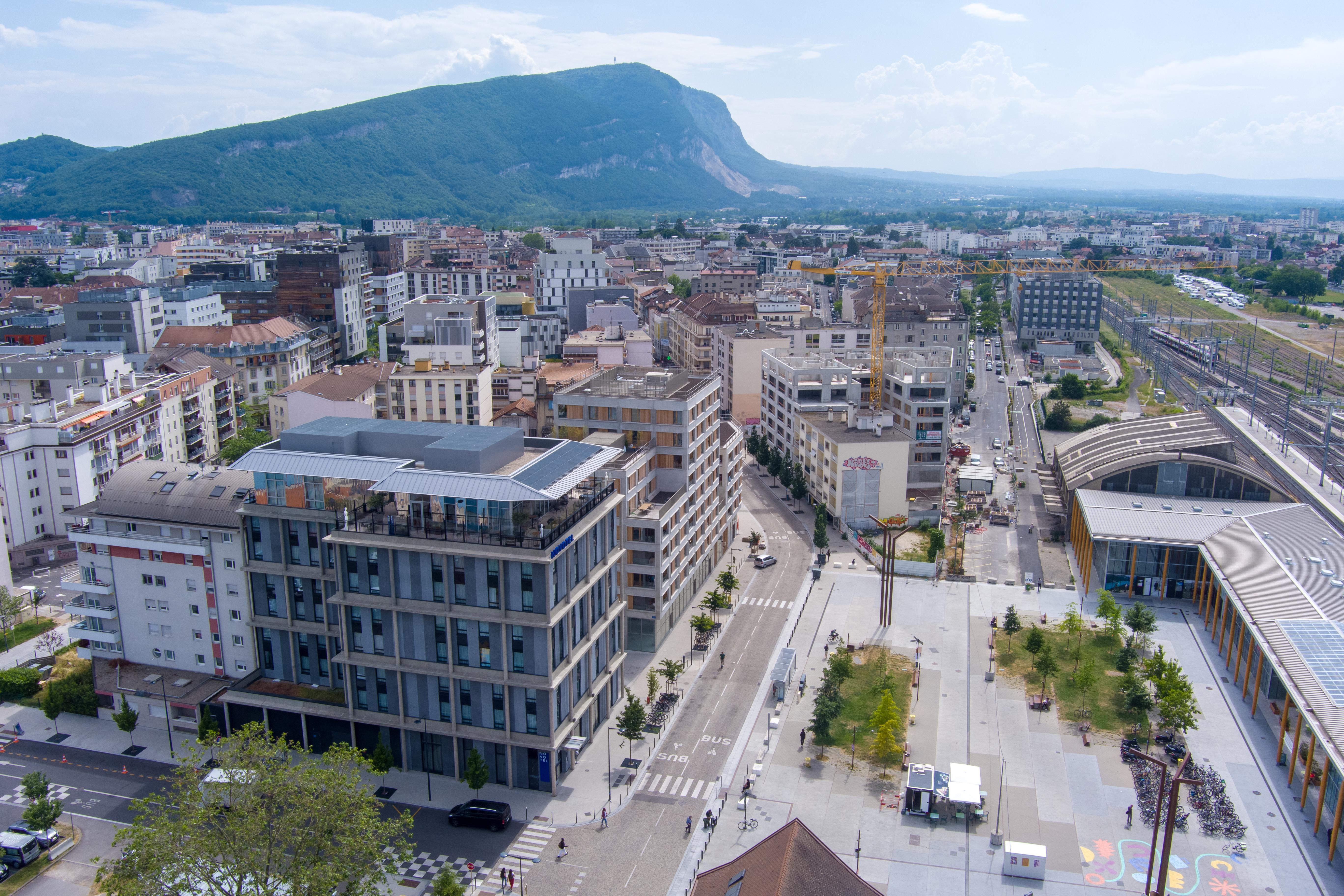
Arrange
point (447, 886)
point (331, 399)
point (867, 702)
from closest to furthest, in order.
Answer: point (447, 886) → point (867, 702) → point (331, 399)

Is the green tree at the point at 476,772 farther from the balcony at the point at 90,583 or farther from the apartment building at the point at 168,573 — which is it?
the balcony at the point at 90,583

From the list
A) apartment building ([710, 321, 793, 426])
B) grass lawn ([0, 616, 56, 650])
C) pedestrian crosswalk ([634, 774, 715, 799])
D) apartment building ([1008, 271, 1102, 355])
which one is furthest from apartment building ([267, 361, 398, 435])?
apartment building ([1008, 271, 1102, 355])

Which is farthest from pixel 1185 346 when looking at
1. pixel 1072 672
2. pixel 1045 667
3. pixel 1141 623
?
pixel 1045 667

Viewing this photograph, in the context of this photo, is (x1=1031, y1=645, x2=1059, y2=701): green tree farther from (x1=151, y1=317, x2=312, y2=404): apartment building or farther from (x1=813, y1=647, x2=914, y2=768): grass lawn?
(x1=151, y1=317, x2=312, y2=404): apartment building

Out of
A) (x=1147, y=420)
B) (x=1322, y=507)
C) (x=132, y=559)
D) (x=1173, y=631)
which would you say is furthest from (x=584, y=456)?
(x=1147, y=420)

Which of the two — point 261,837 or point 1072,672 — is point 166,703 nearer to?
point 261,837

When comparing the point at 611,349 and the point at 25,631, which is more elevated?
the point at 611,349

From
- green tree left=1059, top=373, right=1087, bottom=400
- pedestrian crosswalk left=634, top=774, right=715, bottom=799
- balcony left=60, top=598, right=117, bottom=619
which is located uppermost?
balcony left=60, top=598, right=117, bottom=619
